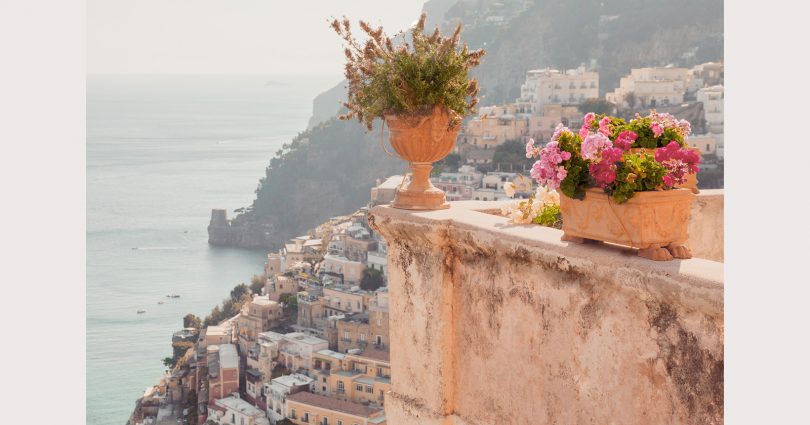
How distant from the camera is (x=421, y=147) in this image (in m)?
2.83

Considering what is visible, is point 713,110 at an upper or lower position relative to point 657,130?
upper

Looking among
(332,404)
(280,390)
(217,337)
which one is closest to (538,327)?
(332,404)

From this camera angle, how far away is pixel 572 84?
2290 inches

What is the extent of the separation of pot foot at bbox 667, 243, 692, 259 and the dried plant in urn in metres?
0.95

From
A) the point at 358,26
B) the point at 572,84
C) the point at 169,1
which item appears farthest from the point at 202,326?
the point at 169,1

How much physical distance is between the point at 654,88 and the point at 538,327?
53.2m

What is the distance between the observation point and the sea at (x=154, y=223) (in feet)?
141

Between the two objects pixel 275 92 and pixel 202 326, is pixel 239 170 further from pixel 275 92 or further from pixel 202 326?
pixel 275 92

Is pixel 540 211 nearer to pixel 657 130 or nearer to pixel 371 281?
pixel 657 130

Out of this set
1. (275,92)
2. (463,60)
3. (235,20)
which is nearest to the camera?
(463,60)

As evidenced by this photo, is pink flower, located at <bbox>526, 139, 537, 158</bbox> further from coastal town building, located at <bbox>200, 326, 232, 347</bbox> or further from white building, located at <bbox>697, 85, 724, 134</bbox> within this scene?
white building, located at <bbox>697, 85, 724, 134</bbox>

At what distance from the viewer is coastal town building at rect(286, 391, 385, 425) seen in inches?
1098

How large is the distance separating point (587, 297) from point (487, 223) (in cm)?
48

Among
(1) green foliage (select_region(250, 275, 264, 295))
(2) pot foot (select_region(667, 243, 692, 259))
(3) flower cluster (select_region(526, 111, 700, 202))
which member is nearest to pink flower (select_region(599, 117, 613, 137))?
(3) flower cluster (select_region(526, 111, 700, 202))
